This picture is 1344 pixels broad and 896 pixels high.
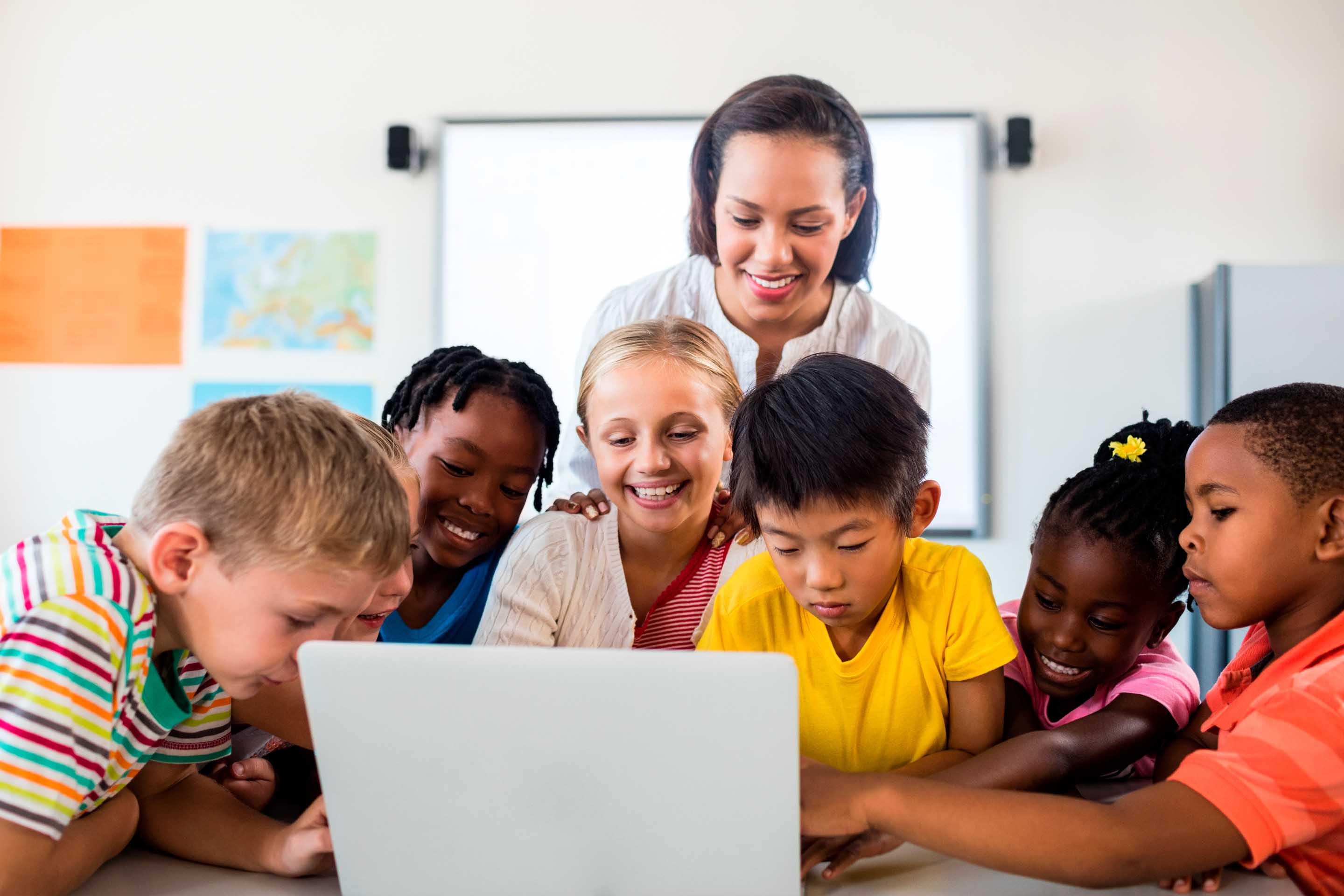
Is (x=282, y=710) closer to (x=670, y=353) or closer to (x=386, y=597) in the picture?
(x=386, y=597)

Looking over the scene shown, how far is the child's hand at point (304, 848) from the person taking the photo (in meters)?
0.76

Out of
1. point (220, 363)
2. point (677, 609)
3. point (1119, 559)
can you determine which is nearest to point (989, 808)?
point (1119, 559)

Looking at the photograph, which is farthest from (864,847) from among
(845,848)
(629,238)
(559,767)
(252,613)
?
(629,238)

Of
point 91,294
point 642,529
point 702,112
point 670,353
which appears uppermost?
point 702,112

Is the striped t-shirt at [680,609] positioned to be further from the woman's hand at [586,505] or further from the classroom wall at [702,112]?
the classroom wall at [702,112]

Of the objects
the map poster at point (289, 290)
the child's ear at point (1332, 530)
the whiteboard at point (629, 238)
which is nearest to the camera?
the child's ear at point (1332, 530)

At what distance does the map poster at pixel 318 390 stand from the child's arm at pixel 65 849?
1864 mm

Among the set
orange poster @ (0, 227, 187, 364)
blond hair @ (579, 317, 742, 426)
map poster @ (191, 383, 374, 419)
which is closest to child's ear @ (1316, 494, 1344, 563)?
blond hair @ (579, 317, 742, 426)

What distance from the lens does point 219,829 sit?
82 centimetres

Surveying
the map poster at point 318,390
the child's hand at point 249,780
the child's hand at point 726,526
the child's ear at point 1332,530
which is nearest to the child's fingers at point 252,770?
the child's hand at point 249,780

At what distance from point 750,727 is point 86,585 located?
1.62ft

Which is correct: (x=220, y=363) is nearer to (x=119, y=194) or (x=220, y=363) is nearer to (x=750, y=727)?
(x=119, y=194)

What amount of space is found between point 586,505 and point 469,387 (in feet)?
0.76

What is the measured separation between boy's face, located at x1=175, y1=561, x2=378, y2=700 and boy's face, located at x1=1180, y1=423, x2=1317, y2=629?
754 mm
